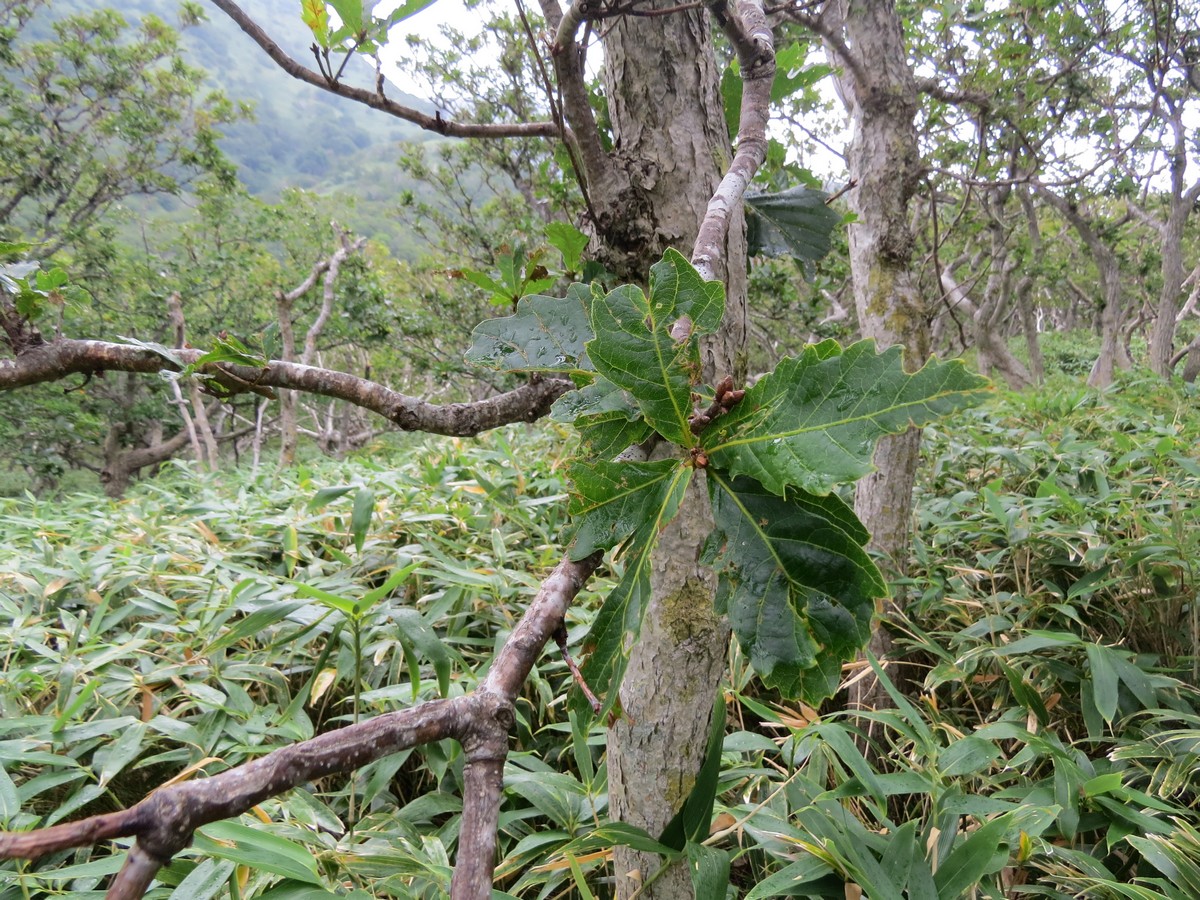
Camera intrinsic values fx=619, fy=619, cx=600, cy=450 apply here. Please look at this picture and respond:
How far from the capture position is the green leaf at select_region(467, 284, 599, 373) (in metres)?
0.88

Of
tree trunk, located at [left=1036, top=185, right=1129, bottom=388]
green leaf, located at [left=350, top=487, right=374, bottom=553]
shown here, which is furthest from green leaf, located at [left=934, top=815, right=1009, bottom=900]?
tree trunk, located at [left=1036, top=185, right=1129, bottom=388]

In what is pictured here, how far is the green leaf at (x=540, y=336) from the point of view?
0.88 m

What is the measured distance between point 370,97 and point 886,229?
1813mm

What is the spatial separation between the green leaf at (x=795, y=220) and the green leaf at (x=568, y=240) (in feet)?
1.33

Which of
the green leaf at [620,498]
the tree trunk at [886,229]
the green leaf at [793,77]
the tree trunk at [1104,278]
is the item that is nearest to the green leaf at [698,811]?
the green leaf at [620,498]

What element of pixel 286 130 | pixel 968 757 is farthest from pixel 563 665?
pixel 286 130

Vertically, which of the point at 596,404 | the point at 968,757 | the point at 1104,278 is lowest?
the point at 968,757

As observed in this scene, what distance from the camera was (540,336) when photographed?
0.90 meters

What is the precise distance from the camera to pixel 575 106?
1011mm

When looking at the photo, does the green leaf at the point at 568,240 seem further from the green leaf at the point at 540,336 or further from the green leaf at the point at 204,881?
the green leaf at the point at 204,881

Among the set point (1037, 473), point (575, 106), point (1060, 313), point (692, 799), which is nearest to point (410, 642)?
point (692, 799)

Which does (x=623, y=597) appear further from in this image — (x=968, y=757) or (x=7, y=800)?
(x=7, y=800)

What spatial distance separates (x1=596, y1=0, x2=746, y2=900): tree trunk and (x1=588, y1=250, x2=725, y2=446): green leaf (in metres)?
0.36

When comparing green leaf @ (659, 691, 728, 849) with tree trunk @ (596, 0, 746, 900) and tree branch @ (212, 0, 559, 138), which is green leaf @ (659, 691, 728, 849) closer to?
tree trunk @ (596, 0, 746, 900)
